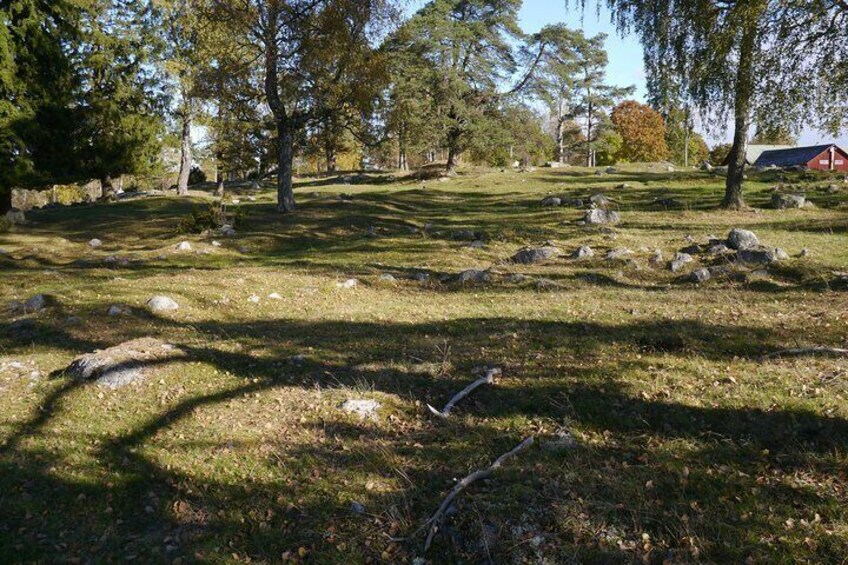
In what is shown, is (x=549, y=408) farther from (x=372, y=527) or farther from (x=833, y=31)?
(x=833, y=31)

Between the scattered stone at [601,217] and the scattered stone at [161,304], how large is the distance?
13.5m

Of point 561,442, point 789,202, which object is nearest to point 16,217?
point 561,442

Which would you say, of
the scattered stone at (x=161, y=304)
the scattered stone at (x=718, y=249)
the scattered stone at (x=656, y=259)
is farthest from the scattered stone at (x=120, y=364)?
the scattered stone at (x=718, y=249)

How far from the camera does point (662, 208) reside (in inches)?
862

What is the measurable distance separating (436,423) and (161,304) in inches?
270

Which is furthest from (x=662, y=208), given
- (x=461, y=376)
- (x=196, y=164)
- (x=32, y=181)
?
(x=196, y=164)

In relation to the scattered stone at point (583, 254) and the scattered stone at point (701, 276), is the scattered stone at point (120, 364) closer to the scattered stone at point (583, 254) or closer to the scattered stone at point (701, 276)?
the scattered stone at point (701, 276)

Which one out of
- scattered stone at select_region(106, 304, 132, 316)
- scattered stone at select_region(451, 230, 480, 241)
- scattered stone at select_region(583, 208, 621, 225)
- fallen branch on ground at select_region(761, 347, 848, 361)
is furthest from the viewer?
scattered stone at select_region(583, 208, 621, 225)

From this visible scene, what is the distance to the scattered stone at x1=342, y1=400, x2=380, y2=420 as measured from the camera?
629 centimetres

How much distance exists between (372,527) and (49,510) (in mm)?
Result: 3038

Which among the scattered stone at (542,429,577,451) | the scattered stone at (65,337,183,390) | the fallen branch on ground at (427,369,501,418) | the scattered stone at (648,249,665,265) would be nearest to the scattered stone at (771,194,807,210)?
the scattered stone at (648,249,665,265)

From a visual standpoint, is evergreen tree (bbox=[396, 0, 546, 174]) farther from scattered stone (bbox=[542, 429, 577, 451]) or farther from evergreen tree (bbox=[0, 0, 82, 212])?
scattered stone (bbox=[542, 429, 577, 451])

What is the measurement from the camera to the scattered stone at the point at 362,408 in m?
6.29

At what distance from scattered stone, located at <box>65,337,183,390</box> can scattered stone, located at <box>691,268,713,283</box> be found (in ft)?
31.7
